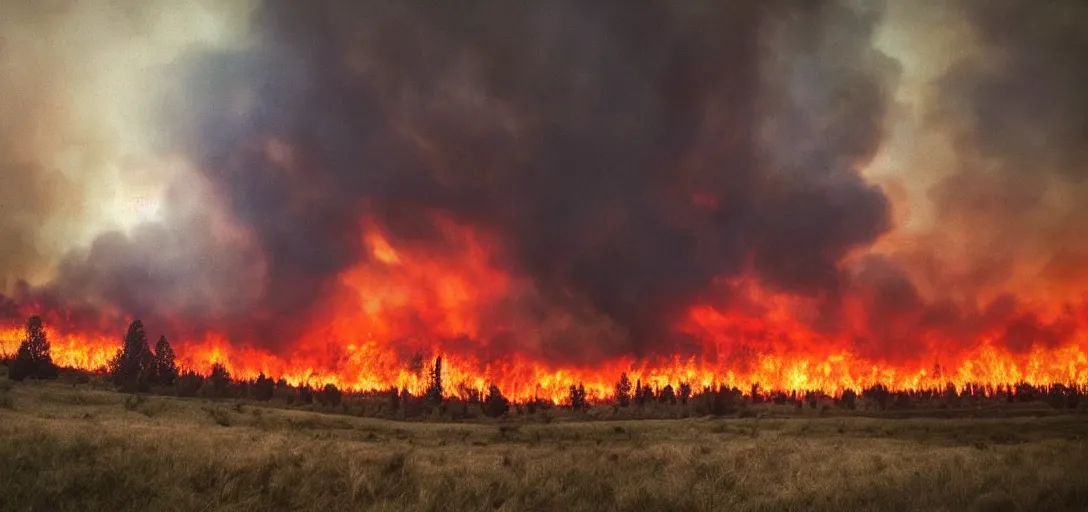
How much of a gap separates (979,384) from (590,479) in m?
204

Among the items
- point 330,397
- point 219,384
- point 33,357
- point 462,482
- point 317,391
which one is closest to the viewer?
point 462,482

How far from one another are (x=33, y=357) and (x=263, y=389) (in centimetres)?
4125

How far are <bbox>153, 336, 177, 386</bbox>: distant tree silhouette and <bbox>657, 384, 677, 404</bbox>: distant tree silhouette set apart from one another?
12071 cm

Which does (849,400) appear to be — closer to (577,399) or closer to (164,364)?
(577,399)

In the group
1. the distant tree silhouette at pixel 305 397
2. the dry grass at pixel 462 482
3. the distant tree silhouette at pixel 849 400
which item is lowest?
the distant tree silhouette at pixel 305 397

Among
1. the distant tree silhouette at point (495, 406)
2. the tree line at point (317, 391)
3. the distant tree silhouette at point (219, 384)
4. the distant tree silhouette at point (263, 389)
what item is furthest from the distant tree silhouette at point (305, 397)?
the distant tree silhouette at point (495, 406)

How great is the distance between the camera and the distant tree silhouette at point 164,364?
12585 cm

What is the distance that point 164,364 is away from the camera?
131750 millimetres

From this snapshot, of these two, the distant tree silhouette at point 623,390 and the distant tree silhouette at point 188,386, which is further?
the distant tree silhouette at point 623,390

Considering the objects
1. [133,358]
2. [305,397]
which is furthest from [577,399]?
[133,358]

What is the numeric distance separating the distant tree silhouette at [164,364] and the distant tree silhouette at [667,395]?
396 feet

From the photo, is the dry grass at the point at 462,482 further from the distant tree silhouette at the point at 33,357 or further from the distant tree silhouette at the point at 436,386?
the distant tree silhouette at the point at 436,386

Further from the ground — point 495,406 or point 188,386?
point 188,386

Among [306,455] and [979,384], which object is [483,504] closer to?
[306,455]
